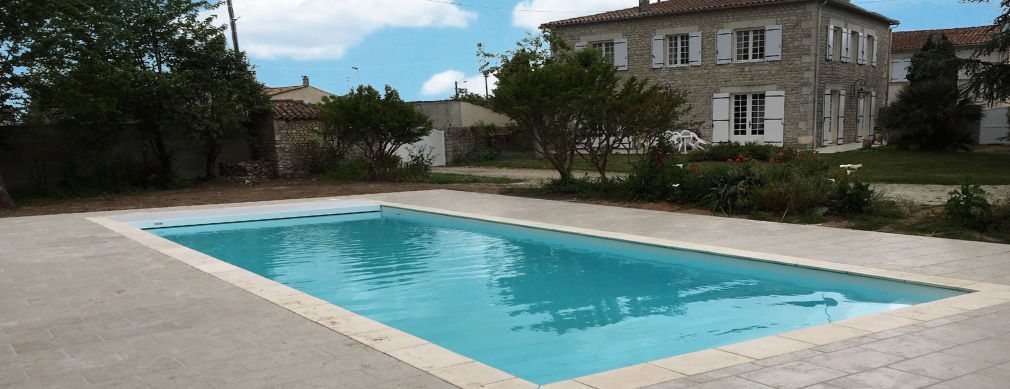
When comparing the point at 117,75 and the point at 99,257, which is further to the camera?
the point at 117,75

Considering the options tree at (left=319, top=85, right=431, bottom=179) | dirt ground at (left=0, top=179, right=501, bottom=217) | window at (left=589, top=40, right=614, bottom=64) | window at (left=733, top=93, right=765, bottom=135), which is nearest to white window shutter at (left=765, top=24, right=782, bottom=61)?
window at (left=733, top=93, right=765, bottom=135)

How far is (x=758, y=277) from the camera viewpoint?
6.73 meters

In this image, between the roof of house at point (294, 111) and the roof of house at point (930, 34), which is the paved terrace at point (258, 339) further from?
the roof of house at point (930, 34)

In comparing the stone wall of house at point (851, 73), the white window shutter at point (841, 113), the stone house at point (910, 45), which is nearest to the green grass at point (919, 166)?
the stone wall of house at point (851, 73)

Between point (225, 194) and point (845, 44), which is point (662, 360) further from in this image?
point (845, 44)

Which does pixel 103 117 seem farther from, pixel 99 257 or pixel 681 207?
pixel 681 207

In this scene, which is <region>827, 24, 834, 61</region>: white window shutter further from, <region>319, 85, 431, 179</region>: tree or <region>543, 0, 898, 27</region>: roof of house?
<region>319, 85, 431, 179</region>: tree

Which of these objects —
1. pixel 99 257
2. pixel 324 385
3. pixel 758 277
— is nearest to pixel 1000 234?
pixel 758 277

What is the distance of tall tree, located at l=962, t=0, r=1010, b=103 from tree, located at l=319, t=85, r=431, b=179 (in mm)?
14526

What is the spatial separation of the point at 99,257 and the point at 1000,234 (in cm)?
1008

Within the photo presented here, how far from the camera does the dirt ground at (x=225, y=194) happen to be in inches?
541

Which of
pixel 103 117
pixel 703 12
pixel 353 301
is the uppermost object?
pixel 703 12

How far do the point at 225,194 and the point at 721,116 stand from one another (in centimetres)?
1685

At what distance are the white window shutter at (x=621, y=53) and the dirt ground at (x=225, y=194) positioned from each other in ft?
38.7
